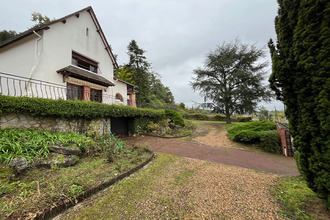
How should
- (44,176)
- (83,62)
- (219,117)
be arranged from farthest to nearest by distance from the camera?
(219,117) → (83,62) → (44,176)

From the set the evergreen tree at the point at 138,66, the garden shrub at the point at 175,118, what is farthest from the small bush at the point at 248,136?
the evergreen tree at the point at 138,66

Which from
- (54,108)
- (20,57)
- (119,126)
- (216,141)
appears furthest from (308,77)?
(20,57)

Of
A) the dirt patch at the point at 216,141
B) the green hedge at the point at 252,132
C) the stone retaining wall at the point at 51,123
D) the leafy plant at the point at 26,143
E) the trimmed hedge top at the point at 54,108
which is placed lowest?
the dirt patch at the point at 216,141

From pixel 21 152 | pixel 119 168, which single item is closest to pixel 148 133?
pixel 119 168

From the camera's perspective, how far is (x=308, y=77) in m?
1.75

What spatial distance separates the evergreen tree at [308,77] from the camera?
1.58 metres

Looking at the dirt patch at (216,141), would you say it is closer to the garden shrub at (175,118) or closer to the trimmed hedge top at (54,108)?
the garden shrub at (175,118)

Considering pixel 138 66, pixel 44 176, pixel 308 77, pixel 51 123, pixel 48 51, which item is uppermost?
pixel 138 66

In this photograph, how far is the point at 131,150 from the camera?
4863mm

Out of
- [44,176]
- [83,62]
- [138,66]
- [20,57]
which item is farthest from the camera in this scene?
[138,66]

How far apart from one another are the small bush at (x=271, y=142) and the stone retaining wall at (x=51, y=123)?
913 cm

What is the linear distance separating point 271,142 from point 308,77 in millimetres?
6102

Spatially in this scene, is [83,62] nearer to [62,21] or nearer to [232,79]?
[62,21]

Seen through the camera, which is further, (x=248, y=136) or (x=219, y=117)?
(x=219, y=117)
